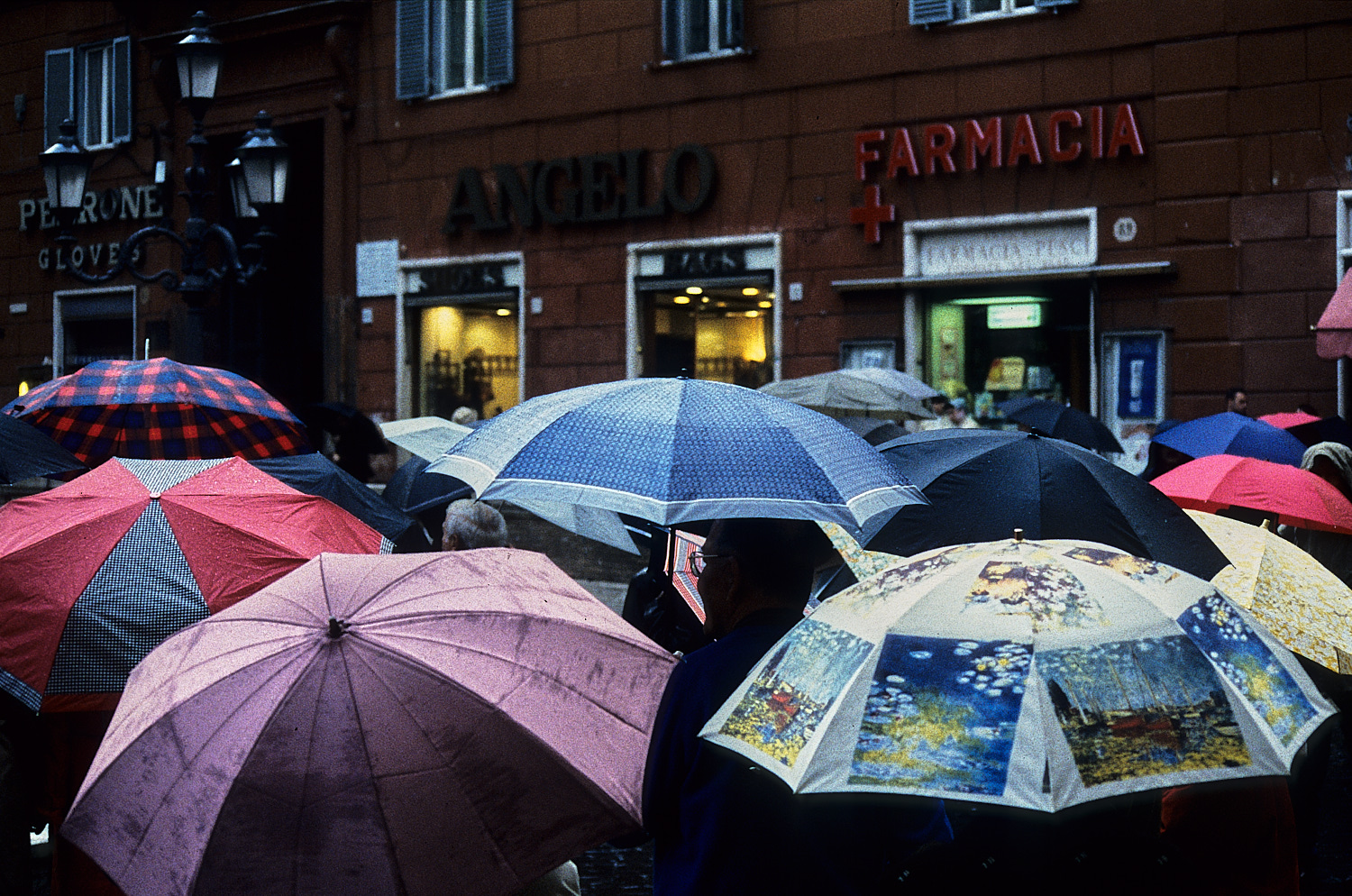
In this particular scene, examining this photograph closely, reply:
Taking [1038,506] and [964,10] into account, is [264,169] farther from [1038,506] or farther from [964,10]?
[1038,506]

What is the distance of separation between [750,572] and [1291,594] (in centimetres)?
141

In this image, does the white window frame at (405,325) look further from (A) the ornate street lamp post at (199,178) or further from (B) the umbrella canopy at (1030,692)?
(B) the umbrella canopy at (1030,692)

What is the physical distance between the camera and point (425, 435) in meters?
8.88

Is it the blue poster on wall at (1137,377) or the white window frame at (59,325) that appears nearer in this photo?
the blue poster on wall at (1137,377)

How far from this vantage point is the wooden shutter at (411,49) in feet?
60.1

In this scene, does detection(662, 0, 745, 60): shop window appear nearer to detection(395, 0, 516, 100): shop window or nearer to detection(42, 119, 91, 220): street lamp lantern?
detection(395, 0, 516, 100): shop window

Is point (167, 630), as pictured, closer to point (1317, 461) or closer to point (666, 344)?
point (1317, 461)

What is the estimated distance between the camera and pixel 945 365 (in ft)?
49.5

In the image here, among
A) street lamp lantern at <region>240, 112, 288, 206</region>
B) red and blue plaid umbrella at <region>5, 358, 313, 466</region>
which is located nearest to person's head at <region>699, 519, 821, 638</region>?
red and blue plaid umbrella at <region>5, 358, 313, 466</region>

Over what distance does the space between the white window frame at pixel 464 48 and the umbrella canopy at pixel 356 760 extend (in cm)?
1601

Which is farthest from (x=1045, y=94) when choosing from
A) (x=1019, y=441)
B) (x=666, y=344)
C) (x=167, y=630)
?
(x=167, y=630)

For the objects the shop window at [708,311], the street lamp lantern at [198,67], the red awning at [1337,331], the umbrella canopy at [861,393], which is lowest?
the umbrella canopy at [861,393]

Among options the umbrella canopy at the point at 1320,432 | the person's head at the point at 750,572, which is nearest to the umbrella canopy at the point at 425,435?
the person's head at the point at 750,572

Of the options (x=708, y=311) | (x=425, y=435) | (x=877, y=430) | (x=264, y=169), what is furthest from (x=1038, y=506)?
(x=708, y=311)
